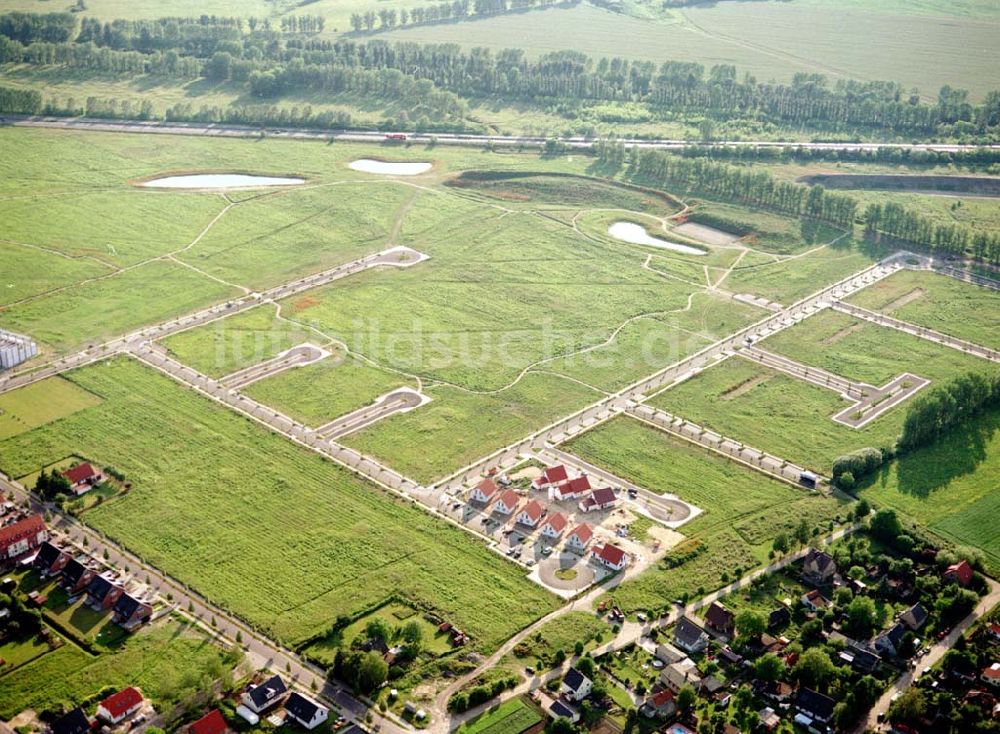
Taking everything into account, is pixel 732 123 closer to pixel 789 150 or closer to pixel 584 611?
pixel 789 150

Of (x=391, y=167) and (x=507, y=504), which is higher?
(x=391, y=167)

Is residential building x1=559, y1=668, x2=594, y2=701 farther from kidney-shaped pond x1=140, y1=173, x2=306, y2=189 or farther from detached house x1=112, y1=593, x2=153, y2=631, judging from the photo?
kidney-shaped pond x1=140, y1=173, x2=306, y2=189

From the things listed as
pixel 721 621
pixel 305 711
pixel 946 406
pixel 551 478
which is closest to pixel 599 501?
pixel 551 478

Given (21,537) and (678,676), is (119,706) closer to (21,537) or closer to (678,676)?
(21,537)

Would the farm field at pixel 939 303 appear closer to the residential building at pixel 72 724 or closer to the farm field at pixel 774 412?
the farm field at pixel 774 412


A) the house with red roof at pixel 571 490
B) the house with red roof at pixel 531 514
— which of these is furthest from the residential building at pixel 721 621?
the house with red roof at pixel 571 490
